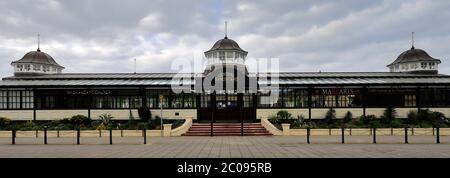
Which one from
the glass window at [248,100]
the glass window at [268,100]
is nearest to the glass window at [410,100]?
the glass window at [268,100]

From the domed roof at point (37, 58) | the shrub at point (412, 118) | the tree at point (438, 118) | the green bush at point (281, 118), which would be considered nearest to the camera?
the tree at point (438, 118)

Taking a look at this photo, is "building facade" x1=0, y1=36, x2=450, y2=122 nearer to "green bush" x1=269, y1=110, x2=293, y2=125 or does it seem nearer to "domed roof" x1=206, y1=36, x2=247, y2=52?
"green bush" x1=269, y1=110, x2=293, y2=125

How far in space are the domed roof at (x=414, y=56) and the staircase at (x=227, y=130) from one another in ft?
85.0

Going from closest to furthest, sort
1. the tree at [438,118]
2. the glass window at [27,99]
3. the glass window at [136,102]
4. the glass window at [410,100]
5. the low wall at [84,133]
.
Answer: the low wall at [84,133] → the tree at [438,118] → the glass window at [27,99] → the glass window at [410,100] → the glass window at [136,102]

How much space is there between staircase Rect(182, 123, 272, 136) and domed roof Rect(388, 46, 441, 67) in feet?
85.0

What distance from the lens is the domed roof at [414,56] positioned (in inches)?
1723

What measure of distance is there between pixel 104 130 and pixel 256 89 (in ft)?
43.5

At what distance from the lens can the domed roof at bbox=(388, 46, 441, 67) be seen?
43772 mm

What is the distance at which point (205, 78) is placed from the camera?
110 ft

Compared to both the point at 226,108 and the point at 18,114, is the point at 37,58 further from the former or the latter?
the point at 226,108

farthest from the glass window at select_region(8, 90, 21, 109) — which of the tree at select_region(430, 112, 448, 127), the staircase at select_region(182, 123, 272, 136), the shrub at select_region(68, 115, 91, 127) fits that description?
the tree at select_region(430, 112, 448, 127)

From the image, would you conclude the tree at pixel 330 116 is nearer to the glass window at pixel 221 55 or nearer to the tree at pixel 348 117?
the tree at pixel 348 117

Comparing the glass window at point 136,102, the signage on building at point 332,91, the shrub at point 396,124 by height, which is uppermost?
the signage on building at point 332,91
